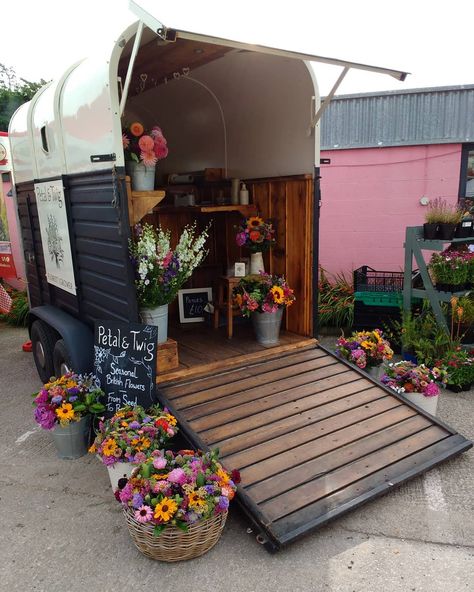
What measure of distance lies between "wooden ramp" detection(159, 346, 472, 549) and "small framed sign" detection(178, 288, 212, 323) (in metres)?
1.36

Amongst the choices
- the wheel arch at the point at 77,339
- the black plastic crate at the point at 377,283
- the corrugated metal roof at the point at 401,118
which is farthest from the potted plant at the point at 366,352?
the corrugated metal roof at the point at 401,118

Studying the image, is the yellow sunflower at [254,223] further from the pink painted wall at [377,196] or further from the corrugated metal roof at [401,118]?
the corrugated metal roof at [401,118]

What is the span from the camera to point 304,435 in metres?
3.29

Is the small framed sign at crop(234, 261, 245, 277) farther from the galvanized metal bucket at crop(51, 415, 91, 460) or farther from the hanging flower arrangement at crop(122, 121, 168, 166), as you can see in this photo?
the galvanized metal bucket at crop(51, 415, 91, 460)

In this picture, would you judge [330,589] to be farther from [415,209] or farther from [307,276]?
[415,209]

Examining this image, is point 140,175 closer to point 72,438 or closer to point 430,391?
point 72,438

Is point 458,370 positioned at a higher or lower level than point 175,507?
lower

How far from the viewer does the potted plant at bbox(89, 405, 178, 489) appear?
288 centimetres

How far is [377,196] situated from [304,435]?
4992 mm

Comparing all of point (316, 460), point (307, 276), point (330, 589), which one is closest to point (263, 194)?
point (307, 276)

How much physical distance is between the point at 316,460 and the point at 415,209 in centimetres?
517

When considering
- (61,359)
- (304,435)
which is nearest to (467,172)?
(304,435)

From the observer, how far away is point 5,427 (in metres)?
4.29

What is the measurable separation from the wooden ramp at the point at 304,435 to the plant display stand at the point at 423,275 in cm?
151
